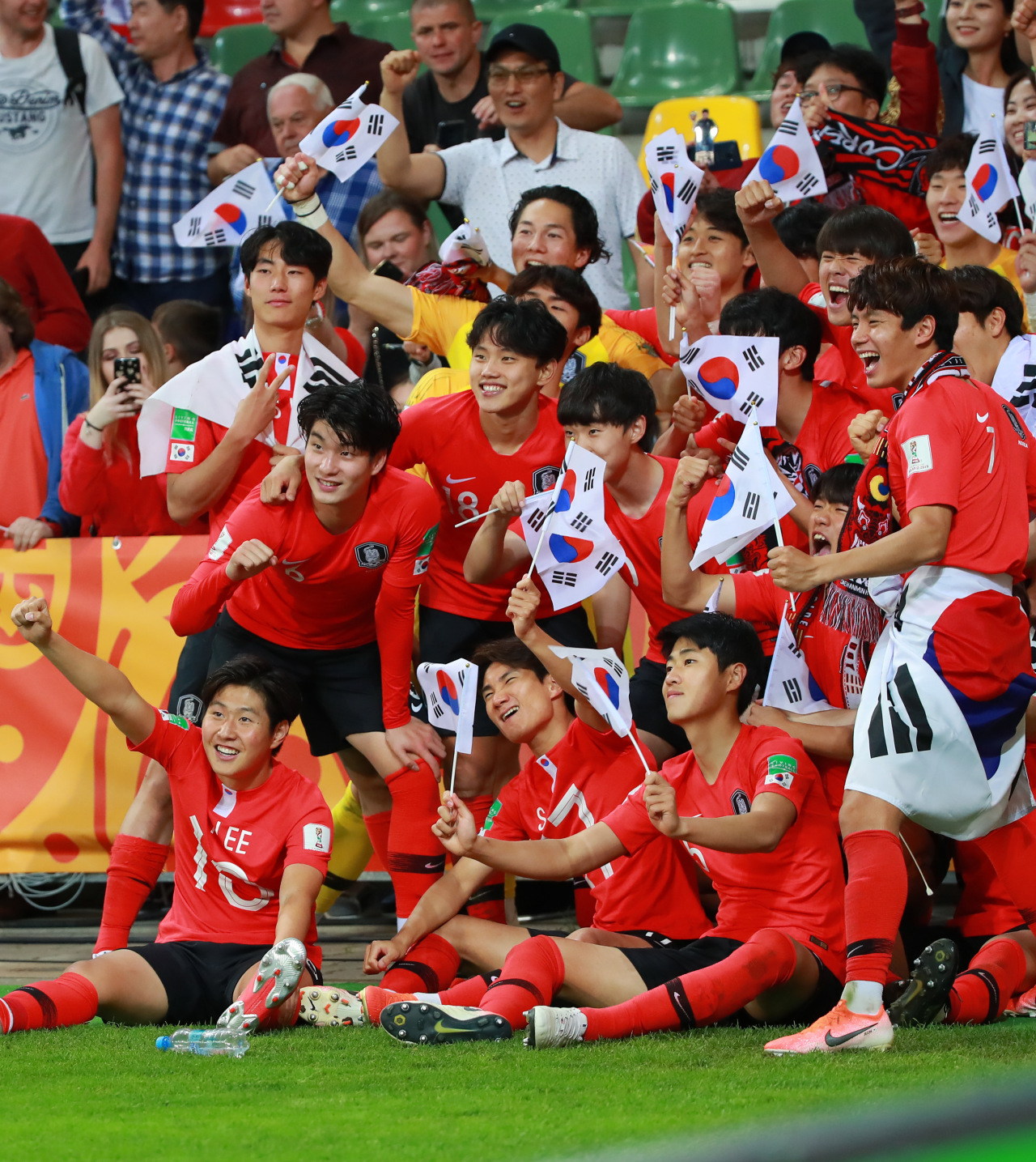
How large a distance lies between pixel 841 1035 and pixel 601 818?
1.29 metres

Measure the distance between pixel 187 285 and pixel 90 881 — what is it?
3137 mm

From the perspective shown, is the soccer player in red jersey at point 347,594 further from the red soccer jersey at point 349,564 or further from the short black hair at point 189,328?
the short black hair at point 189,328

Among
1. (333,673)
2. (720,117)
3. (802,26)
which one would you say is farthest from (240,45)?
(333,673)

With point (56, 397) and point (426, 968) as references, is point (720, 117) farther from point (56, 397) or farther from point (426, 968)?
point (426, 968)

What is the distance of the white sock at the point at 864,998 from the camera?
11.1ft

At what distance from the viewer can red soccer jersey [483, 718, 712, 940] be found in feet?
14.4

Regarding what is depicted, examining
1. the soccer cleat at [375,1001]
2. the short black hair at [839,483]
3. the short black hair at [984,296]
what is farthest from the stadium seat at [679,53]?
the soccer cleat at [375,1001]

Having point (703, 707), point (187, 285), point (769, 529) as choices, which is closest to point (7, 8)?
point (187, 285)

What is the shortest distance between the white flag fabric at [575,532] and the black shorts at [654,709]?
46cm

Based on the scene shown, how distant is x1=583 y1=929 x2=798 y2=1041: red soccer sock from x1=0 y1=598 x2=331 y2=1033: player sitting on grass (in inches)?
34.7

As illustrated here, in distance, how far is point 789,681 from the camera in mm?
4398

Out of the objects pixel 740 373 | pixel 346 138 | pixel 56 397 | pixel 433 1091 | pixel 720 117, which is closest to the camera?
pixel 433 1091

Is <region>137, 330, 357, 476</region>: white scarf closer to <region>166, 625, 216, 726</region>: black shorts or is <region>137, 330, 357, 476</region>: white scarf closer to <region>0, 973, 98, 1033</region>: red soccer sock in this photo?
<region>166, 625, 216, 726</region>: black shorts

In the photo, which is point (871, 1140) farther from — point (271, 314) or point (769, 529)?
point (271, 314)
